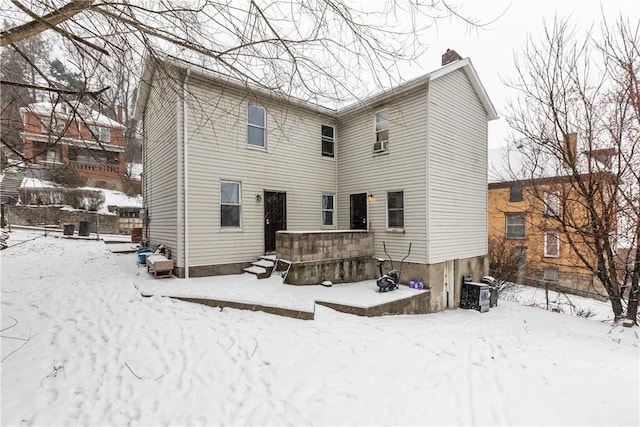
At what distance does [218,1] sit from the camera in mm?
3080

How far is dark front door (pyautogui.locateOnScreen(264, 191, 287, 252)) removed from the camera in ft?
31.6

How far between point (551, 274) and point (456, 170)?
10.4m

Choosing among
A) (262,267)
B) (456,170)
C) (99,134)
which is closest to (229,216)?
(262,267)

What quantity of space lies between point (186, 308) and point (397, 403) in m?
4.16

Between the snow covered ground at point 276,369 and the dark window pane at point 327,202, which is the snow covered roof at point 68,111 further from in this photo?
the dark window pane at point 327,202

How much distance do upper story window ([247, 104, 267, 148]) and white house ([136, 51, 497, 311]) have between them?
34mm

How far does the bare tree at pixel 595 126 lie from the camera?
Answer: 6.86 meters

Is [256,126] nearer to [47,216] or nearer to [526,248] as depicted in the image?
[526,248]

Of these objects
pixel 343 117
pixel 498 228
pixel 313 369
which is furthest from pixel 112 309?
pixel 498 228

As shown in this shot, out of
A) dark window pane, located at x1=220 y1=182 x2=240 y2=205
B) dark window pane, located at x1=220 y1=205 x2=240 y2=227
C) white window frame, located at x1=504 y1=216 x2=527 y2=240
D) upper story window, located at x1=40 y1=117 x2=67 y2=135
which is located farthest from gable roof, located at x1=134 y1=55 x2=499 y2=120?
white window frame, located at x1=504 y1=216 x2=527 y2=240

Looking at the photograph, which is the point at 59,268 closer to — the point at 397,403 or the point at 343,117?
the point at 397,403

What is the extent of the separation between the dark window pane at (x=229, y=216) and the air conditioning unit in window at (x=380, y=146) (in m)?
5.37

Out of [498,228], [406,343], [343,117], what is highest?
[343,117]

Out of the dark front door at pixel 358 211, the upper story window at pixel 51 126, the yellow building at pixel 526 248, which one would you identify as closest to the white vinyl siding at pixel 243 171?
the dark front door at pixel 358 211
